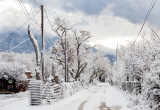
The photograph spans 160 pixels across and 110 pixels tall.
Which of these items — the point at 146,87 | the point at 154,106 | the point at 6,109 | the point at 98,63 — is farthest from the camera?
the point at 98,63

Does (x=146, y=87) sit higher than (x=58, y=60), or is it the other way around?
(x=58, y=60)

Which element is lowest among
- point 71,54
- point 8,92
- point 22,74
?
point 8,92

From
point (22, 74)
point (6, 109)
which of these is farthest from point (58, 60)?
point (6, 109)

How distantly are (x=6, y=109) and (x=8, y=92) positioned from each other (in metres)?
17.0

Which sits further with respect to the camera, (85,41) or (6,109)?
(85,41)

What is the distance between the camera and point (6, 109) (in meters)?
14.5

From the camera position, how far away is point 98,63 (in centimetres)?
7862

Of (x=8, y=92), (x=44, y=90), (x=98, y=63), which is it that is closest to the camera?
(x=44, y=90)

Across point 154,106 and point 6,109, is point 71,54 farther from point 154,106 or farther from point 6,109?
point 154,106

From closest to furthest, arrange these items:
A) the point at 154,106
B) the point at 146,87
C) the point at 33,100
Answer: the point at 154,106, the point at 146,87, the point at 33,100

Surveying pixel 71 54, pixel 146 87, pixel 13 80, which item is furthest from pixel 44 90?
pixel 71 54

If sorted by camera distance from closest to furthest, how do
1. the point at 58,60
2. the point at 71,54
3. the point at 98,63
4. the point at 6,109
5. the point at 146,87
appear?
the point at 146,87 < the point at 6,109 < the point at 58,60 < the point at 71,54 < the point at 98,63

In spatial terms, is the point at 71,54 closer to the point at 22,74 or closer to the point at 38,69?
the point at 22,74

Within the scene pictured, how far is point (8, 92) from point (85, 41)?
18179 mm
